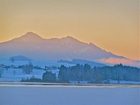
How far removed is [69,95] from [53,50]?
0.53 metres

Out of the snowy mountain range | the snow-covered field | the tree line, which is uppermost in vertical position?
the snowy mountain range

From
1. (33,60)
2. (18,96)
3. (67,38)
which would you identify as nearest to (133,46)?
(67,38)

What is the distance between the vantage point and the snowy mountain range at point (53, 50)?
3104 millimetres

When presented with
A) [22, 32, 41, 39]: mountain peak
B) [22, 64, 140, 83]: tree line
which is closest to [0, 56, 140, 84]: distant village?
[22, 64, 140, 83]: tree line

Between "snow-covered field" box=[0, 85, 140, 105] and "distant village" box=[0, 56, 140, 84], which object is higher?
"distant village" box=[0, 56, 140, 84]

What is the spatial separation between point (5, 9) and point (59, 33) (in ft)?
2.17

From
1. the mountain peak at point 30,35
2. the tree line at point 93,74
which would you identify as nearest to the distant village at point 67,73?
the tree line at point 93,74

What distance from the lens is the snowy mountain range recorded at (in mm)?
3104

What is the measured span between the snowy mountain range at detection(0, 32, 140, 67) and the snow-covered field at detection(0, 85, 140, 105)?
30 centimetres

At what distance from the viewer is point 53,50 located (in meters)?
3.14

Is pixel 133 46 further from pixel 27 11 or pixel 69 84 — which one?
pixel 27 11

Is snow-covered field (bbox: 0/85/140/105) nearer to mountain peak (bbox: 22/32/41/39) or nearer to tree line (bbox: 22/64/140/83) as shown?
tree line (bbox: 22/64/140/83)

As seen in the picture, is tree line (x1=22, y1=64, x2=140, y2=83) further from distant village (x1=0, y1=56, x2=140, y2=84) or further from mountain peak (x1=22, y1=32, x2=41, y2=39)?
mountain peak (x1=22, y1=32, x2=41, y2=39)

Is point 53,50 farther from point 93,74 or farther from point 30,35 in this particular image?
point 93,74
